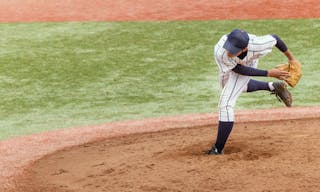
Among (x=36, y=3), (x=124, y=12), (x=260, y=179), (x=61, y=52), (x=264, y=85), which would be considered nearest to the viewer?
(x=260, y=179)

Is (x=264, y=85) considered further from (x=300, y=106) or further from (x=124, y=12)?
(x=124, y=12)

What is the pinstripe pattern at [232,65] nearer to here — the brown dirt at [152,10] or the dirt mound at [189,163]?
the dirt mound at [189,163]

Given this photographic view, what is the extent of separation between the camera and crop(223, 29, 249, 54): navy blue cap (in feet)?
22.5

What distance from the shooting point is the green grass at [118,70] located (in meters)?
10.2

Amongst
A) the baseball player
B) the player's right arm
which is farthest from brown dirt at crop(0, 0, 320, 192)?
the player's right arm

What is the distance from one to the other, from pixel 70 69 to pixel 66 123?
3110 mm

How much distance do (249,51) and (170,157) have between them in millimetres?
1284

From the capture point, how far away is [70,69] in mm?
12695

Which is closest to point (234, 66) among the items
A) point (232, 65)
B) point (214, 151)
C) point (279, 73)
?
point (232, 65)

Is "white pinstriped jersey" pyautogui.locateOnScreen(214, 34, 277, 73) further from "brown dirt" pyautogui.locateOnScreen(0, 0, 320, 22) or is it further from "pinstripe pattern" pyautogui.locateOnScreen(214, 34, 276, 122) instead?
"brown dirt" pyautogui.locateOnScreen(0, 0, 320, 22)

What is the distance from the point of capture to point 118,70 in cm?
1252

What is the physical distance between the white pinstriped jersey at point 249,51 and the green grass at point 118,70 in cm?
290

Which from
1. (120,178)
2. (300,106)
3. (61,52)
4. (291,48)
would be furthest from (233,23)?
(120,178)

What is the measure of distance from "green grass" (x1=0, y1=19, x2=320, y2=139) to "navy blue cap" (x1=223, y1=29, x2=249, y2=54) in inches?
124
